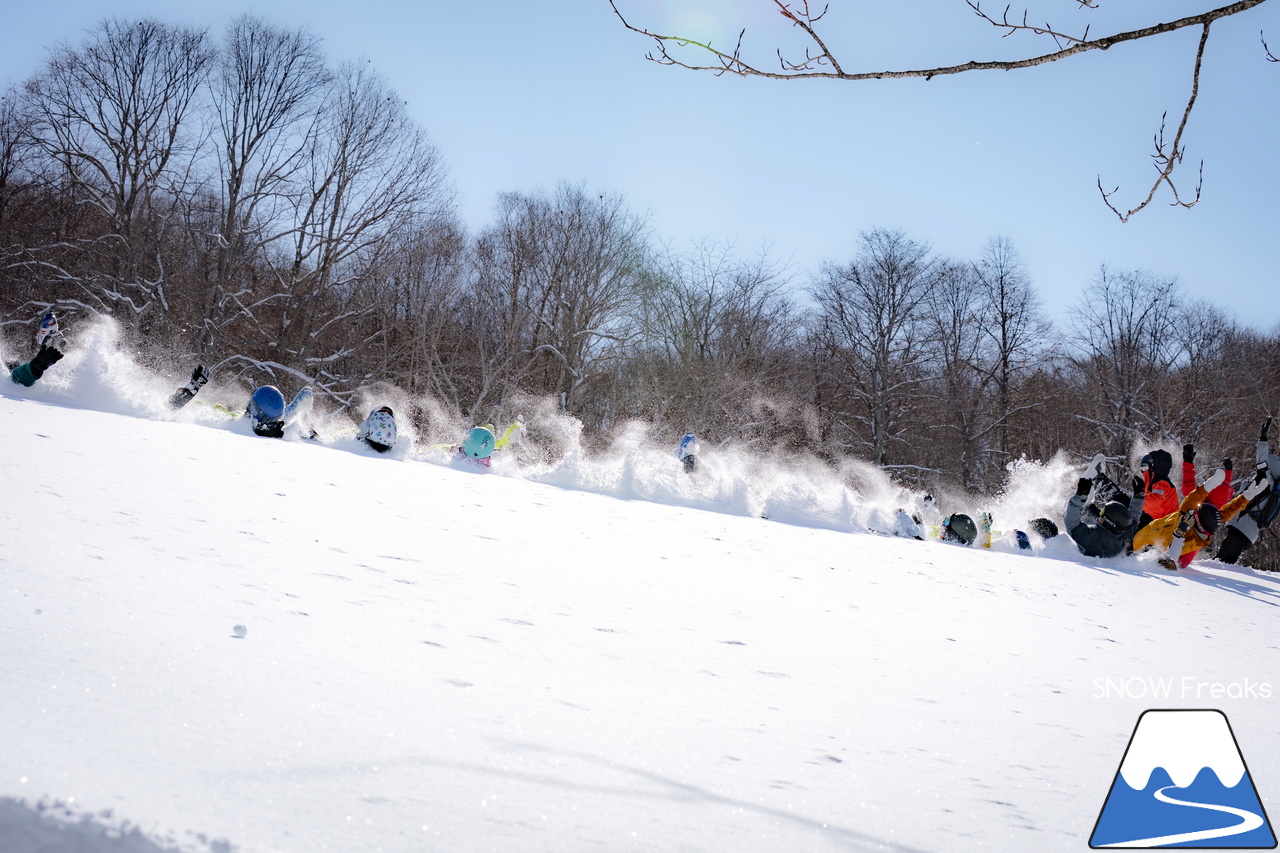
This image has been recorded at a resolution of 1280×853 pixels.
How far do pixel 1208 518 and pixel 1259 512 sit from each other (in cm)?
93

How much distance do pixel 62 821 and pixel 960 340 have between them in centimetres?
2728

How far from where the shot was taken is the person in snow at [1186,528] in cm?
848

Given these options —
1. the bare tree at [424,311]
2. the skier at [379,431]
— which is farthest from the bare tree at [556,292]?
the skier at [379,431]

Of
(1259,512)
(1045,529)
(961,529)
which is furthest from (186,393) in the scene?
(1259,512)

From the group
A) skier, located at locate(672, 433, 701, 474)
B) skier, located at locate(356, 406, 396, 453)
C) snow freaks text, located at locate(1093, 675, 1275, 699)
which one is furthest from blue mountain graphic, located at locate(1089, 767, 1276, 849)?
skier, located at locate(356, 406, 396, 453)

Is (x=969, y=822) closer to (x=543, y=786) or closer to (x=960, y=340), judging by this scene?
(x=543, y=786)

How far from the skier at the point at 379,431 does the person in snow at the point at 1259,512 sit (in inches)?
374

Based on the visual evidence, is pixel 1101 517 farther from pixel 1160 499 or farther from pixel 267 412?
pixel 267 412

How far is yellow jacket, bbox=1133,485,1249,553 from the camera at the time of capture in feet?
28.2

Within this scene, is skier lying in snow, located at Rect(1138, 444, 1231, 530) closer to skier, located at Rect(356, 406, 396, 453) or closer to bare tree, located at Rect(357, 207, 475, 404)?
skier, located at Rect(356, 406, 396, 453)

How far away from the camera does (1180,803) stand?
5.64ft

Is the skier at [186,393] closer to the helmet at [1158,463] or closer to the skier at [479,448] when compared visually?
the skier at [479,448]

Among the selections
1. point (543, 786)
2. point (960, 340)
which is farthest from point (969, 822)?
point (960, 340)

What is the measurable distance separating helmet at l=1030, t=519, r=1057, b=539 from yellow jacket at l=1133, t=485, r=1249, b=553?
0.87 m
